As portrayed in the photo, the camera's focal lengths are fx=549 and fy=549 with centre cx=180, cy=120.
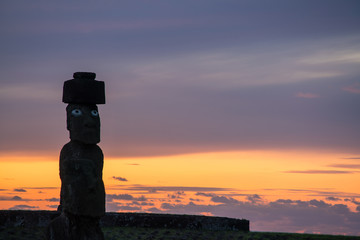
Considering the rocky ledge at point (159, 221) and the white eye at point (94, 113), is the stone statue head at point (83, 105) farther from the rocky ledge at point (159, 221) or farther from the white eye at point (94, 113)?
the rocky ledge at point (159, 221)

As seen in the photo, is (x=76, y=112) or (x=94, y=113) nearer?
(x=76, y=112)

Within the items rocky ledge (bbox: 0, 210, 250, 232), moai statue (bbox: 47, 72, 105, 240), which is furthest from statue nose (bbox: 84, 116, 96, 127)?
rocky ledge (bbox: 0, 210, 250, 232)

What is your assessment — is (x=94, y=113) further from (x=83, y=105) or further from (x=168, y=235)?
(x=168, y=235)

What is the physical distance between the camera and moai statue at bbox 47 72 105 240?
16.8 m

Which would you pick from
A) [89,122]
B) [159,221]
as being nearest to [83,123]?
[89,122]

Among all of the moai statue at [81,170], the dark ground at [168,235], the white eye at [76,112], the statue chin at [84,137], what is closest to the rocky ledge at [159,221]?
the dark ground at [168,235]

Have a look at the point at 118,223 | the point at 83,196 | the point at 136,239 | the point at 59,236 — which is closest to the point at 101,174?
the point at 83,196

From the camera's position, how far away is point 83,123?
17125 millimetres

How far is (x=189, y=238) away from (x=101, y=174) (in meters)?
6.67

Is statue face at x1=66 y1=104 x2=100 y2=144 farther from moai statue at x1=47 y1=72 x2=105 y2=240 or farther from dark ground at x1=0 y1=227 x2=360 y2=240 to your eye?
dark ground at x1=0 y1=227 x2=360 y2=240

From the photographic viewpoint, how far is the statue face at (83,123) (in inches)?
670

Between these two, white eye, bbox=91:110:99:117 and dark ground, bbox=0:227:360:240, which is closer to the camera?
white eye, bbox=91:110:99:117

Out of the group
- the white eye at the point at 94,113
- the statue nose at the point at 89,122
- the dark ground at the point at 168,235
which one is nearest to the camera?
the statue nose at the point at 89,122

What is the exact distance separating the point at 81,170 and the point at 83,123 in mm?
1467
